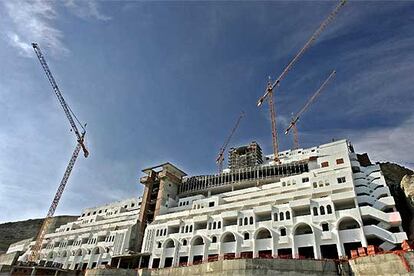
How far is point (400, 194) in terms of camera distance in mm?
57188

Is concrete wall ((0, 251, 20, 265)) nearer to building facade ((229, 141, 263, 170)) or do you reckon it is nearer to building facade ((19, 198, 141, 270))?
building facade ((19, 198, 141, 270))

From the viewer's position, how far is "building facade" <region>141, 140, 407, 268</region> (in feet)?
154

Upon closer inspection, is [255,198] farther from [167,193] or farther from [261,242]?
[167,193]

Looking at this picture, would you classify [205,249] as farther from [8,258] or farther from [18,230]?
[18,230]

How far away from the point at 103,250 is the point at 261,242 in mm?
43518

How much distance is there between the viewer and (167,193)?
282 feet

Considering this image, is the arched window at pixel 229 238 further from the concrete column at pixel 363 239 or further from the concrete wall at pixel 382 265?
the concrete wall at pixel 382 265

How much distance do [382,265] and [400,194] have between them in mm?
29159

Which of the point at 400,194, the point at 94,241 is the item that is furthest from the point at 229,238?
the point at 94,241

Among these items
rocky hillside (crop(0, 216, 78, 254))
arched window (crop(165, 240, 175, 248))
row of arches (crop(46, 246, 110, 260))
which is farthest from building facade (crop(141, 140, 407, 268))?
rocky hillside (crop(0, 216, 78, 254))

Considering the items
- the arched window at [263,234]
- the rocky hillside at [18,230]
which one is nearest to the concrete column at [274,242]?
the arched window at [263,234]

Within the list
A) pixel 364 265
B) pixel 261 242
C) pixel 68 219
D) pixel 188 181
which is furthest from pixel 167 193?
pixel 68 219

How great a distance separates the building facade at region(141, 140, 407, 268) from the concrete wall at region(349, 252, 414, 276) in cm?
770

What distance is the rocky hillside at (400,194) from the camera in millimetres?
50562
